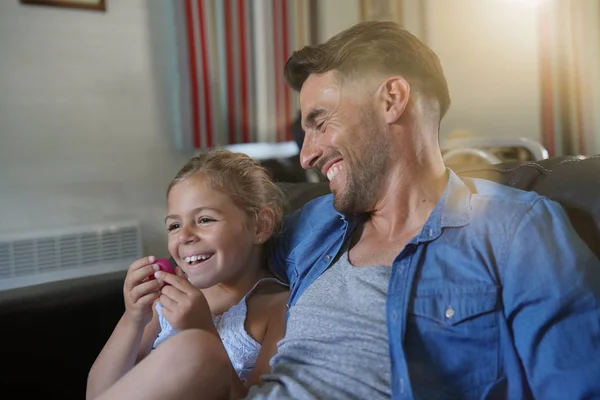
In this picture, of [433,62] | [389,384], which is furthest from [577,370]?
[433,62]

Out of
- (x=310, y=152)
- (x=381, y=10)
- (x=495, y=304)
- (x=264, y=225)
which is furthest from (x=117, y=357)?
(x=381, y=10)

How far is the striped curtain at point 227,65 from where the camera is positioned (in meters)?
2.34

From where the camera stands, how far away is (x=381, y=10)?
2662mm

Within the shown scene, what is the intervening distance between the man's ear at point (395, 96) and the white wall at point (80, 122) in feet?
4.70

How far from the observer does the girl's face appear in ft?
4.05

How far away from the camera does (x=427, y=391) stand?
37.3 inches

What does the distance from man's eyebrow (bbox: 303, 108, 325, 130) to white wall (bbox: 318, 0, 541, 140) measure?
1657mm

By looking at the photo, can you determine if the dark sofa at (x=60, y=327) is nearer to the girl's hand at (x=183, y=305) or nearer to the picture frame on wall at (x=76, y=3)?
the girl's hand at (x=183, y=305)

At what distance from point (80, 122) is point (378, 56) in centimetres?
147

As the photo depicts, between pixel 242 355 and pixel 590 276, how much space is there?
645 millimetres

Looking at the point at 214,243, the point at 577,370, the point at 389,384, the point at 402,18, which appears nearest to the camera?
the point at 577,370

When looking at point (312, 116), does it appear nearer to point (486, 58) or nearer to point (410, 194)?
point (410, 194)

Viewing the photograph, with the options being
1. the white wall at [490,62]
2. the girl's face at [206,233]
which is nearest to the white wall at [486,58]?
the white wall at [490,62]

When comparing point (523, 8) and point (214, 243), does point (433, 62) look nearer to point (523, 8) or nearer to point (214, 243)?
point (214, 243)
